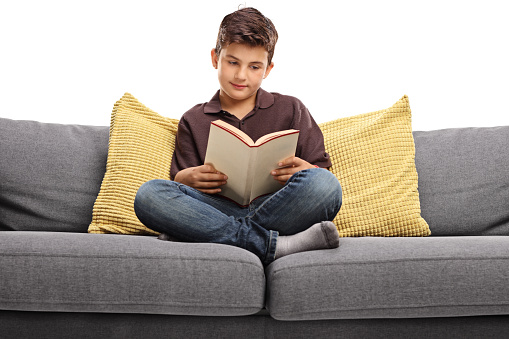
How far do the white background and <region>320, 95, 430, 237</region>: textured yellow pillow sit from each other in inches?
16.1

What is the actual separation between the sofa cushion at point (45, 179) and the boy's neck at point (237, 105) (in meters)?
0.50

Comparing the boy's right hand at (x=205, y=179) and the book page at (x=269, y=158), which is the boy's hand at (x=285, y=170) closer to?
the book page at (x=269, y=158)

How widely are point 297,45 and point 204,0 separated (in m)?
0.46

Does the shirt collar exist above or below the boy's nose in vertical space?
below

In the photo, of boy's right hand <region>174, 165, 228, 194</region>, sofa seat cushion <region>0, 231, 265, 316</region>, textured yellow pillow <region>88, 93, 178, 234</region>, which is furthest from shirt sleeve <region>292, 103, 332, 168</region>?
sofa seat cushion <region>0, 231, 265, 316</region>

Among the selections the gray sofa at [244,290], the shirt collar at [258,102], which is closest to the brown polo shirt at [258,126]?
the shirt collar at [258,102]

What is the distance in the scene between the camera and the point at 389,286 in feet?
3.84

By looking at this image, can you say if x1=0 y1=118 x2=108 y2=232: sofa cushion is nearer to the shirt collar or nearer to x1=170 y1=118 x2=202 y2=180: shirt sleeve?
x1=170 y1=118 x2=202 y2=180: shirt sleeve

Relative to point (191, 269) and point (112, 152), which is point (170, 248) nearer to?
point (191, 269)

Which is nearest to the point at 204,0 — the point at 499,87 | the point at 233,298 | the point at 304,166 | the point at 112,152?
the point at 112,152

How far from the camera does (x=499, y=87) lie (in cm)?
225

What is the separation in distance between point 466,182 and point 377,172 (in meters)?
0.33

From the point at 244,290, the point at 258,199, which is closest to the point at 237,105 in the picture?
the point at 258,199

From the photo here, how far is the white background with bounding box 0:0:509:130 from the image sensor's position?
2.22 meters
